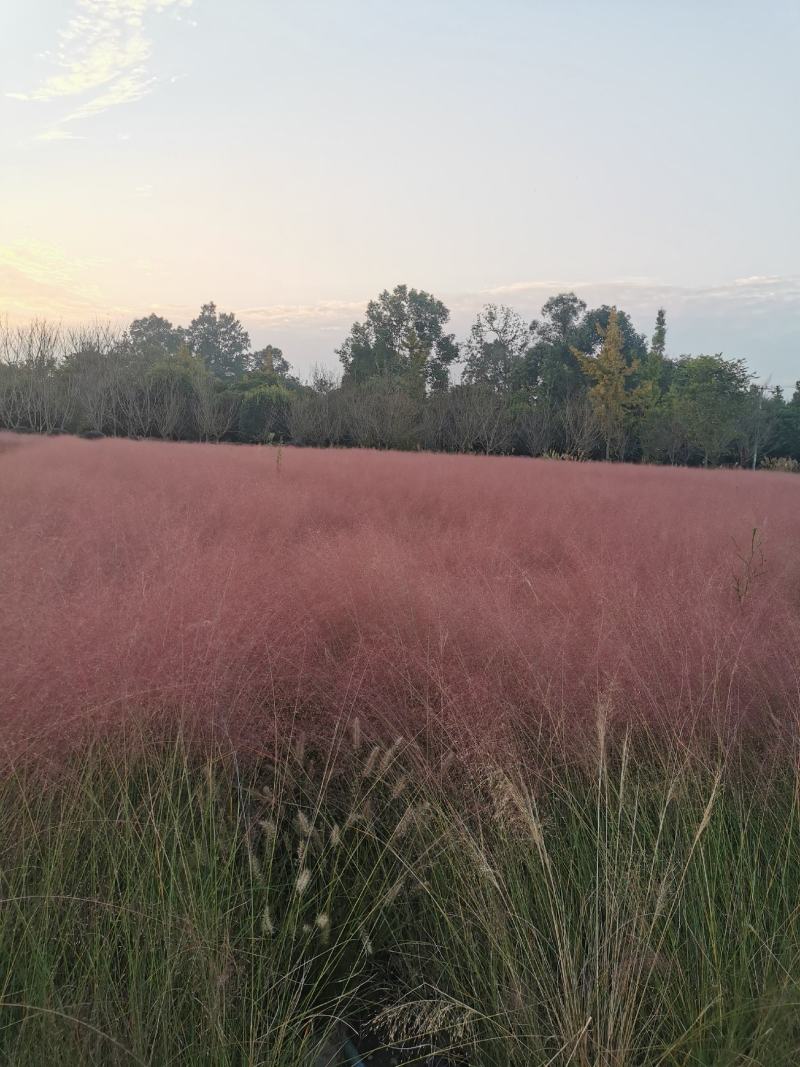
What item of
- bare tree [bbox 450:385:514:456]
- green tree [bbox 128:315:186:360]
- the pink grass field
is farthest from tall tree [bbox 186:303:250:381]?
the pink grass field

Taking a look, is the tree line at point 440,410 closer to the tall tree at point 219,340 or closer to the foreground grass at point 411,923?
the foreground grass at point 411,923

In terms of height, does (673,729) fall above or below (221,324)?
below

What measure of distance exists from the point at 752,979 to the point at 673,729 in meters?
0.73

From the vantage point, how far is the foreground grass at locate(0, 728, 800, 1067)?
4.35ft

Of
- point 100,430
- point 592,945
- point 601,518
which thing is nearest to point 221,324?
point 100,430

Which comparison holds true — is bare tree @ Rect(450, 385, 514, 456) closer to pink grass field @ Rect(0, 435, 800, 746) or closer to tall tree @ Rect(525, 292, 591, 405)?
tall tree @ Rect(525, 292, 591, 405)

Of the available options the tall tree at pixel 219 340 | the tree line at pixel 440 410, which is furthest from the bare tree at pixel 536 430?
the tall tree at pixel 219 340

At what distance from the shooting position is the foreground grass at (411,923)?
1.33m

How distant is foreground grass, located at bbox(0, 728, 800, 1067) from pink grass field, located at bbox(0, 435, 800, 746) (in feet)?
0.70

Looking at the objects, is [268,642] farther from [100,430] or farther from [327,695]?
[100,430]

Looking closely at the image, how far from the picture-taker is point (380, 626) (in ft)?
9.42

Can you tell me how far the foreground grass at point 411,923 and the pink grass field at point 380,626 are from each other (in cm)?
21

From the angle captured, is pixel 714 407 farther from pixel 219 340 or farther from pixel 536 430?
pixel 219 340

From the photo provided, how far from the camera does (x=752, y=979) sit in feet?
4.83
